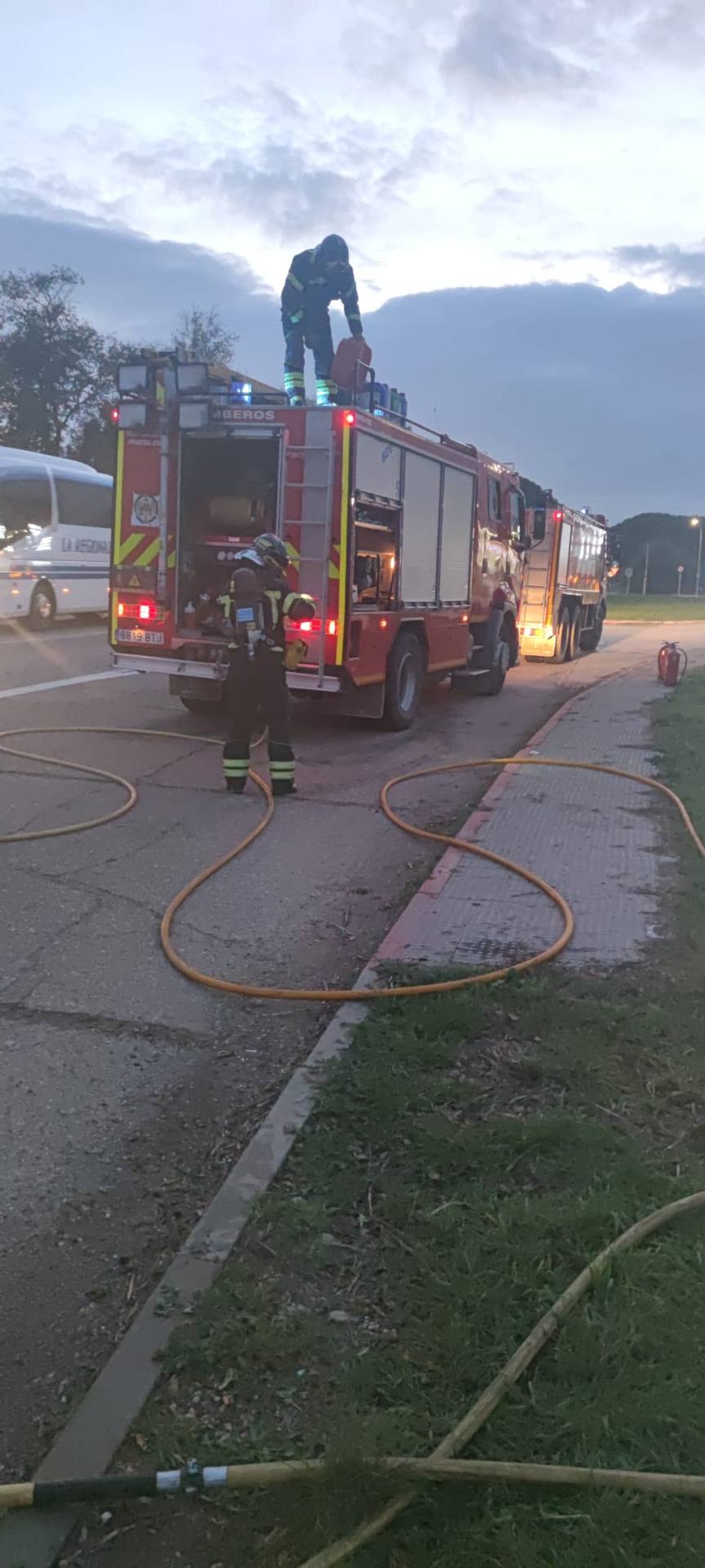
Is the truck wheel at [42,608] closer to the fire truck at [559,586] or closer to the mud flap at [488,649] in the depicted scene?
the fire truck at [559,586]

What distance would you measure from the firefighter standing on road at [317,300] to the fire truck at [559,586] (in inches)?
269

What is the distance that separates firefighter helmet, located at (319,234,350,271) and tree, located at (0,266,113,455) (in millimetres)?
38538

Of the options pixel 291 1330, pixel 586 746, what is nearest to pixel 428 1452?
pixel 291 1330

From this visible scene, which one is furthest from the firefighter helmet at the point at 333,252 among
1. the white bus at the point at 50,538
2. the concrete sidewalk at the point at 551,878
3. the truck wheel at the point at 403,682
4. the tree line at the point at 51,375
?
the tree line at the point at 51,375

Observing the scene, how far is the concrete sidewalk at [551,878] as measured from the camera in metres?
4.91

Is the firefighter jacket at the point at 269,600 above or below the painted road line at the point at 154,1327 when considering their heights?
above

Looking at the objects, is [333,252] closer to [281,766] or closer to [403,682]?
[403,682]

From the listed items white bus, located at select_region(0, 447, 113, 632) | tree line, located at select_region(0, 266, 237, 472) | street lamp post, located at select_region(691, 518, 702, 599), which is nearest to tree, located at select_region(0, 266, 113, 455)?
tree line, located at select_region(0, 266, 237, 472)

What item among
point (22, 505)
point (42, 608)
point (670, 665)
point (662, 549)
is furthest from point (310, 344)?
point (662, 549)

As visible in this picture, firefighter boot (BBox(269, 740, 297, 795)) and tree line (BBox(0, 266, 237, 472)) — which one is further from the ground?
tree line (BBox(0, 266, 237, 472))

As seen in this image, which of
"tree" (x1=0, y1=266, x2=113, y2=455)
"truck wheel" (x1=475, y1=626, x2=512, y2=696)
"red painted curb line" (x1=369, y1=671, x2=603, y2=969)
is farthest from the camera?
"tree" (x1=0, y1=266, x2=113, y2=455)

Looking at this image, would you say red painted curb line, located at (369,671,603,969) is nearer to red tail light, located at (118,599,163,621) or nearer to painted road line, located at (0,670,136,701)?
red tail light, located at (118,599,163,621)

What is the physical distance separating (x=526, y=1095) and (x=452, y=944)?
1366 mm

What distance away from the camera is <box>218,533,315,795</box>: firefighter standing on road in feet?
24.5
